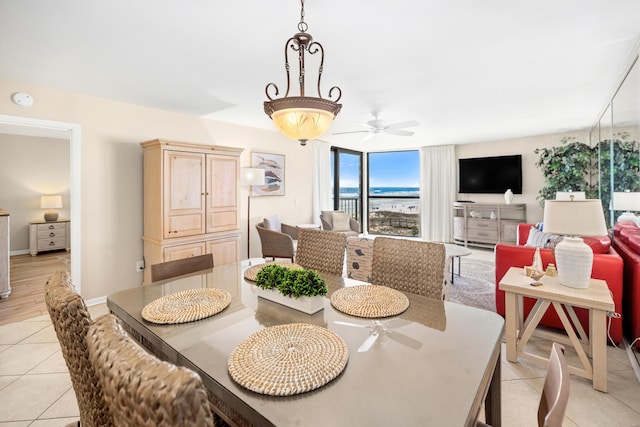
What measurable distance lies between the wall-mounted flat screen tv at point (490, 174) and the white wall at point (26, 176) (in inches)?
343

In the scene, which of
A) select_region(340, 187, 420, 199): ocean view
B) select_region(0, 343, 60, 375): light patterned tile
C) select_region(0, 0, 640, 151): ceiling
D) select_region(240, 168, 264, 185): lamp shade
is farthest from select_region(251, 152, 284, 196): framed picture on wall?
select_region(0, 343, 60, 375): light patterned tile

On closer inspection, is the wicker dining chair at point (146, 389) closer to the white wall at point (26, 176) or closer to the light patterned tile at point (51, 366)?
the light patterned tile at point (51, 366)

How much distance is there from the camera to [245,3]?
179cm

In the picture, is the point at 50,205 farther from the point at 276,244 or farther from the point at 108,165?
the point at 276,244

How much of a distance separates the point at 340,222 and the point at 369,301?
172 inches

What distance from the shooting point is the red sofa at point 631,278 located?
2246 millimetres

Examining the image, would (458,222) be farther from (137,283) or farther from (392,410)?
(392,410)

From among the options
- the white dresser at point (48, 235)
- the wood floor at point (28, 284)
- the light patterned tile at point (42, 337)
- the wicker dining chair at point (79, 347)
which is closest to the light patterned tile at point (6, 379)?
the light patterned tile at point (42, 337)

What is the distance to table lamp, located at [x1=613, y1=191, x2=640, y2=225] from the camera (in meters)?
2.46

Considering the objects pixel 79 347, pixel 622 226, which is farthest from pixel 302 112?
pixel 622 226

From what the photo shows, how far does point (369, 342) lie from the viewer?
113 cm

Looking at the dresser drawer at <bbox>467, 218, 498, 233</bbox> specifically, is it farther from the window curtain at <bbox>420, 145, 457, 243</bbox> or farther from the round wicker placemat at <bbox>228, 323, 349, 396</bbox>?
the round wicker placemat at <bbox>228, 323, 349, 396</bbox>

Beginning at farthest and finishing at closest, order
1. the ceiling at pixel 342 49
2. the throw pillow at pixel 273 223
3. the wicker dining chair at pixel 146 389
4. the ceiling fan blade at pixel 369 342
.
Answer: the throw pillow at pixel 273 223 → the ceiling at pixel 342 49 → the ceiling fan blade at pixel 369 342 → the wicker dining chair at pixel 146 389

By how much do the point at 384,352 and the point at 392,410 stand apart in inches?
11.3
